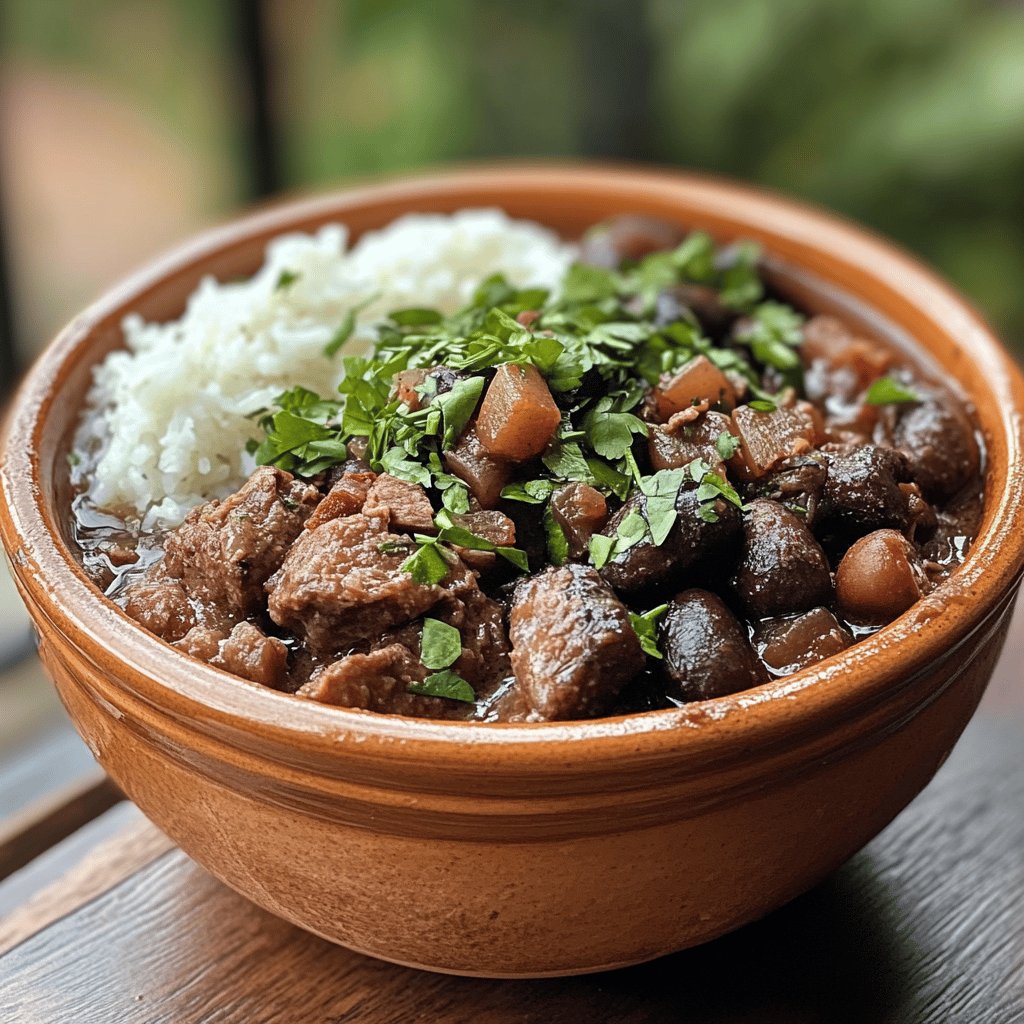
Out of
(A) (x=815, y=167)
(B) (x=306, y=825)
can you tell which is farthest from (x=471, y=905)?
(A) (x=815, y=167)

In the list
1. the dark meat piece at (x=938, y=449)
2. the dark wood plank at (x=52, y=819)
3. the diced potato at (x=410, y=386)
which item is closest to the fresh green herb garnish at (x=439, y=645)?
the diced potato at (x=410, y=386)

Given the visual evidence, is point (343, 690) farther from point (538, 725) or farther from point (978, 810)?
point (978, 810)

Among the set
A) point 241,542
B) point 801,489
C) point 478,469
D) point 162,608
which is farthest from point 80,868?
point 801,489

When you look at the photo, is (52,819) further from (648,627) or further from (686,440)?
(686,440)

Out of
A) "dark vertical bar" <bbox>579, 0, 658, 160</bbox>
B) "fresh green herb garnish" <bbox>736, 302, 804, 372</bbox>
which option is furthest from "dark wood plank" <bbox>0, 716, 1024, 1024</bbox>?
"dark vertical bar" <bbox>579, 0, 658, 160</bbox>

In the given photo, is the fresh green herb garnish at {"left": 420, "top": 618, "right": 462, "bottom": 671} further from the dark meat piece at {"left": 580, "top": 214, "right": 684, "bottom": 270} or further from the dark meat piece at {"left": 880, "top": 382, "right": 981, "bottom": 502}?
the dark meat piece at {"left": 580, "top": 214, "right": 684, "bottom": 270}
